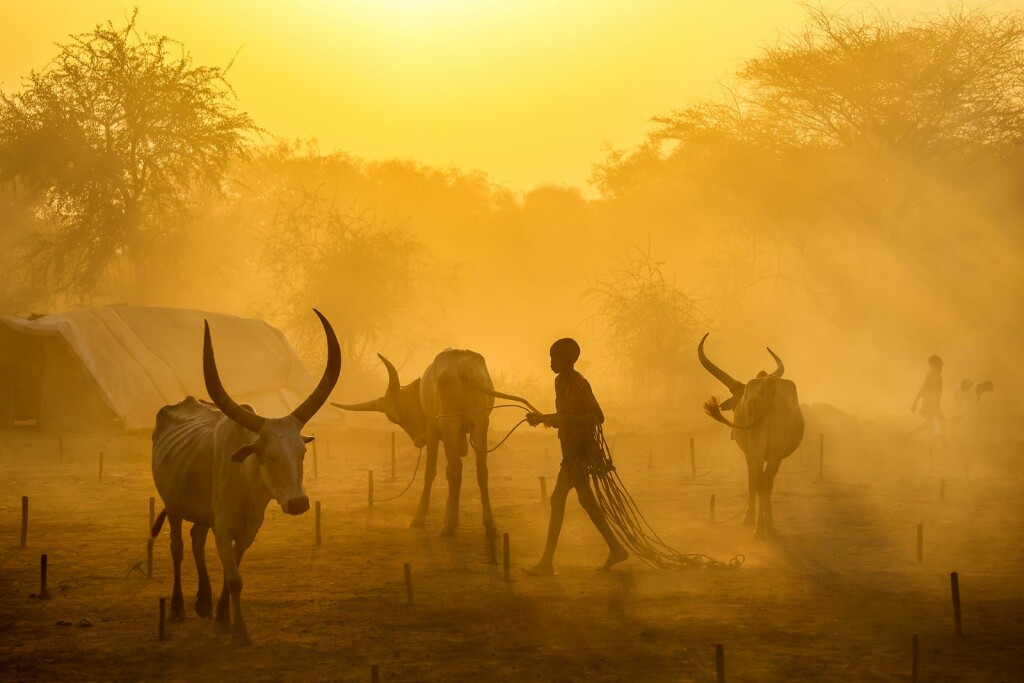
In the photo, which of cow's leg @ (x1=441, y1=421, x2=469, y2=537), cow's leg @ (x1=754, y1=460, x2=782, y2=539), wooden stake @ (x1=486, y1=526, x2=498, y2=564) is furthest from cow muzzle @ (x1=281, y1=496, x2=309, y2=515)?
cow's leg @ (x1=754, y1=460, x2=782, y2=539)

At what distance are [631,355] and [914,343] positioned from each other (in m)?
10.6

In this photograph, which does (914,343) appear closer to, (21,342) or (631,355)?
(631,355)

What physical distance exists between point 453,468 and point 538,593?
342 cm

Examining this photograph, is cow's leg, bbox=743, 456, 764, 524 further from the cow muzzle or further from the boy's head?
the cow muzzle

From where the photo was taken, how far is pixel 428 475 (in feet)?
45.8

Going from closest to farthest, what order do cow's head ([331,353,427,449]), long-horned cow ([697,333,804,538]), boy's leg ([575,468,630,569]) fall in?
boy's leg ([575,468,630,569]) < long-horned cow ([697,333,804,538]) < cow's head ([331,353,427,449])

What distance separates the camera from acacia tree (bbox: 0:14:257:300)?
1414 inches

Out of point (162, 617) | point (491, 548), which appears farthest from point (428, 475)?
point (162, 617)

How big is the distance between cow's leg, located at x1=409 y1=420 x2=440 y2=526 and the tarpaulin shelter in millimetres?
10942

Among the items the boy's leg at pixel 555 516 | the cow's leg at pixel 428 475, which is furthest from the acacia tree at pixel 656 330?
the boy's leg at pixel 555 516

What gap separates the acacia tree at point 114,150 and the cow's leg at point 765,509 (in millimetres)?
27987

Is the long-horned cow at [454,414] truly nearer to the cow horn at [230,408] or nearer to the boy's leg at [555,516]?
the boy's leg at [555,516]

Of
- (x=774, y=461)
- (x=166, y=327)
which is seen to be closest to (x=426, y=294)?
(x=166, y=327)

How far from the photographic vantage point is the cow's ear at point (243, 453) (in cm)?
794
